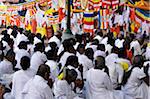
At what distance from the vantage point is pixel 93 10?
19266mm

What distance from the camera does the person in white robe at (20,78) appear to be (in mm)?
8602

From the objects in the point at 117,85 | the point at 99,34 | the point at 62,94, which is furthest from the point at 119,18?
the point at 62,94

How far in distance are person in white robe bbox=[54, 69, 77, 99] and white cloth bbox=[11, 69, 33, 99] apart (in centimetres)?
91

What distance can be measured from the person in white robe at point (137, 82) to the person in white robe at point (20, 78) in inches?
77.8

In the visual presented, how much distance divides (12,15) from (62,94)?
18220mm

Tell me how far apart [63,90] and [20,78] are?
1.18m

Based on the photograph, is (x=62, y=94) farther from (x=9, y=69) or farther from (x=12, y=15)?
(x=12, y=15)

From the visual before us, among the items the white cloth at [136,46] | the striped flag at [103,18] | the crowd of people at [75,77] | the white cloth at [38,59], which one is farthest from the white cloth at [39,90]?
the striped flag at [103,18]

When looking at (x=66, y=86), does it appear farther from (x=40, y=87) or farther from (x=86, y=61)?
(x=86, y=61)

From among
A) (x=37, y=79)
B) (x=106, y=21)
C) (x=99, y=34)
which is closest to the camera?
(x=37, y=79)

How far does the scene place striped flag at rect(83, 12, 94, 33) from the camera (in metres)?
19.2

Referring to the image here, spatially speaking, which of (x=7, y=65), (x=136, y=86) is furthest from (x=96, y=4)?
(x=136, y=86)

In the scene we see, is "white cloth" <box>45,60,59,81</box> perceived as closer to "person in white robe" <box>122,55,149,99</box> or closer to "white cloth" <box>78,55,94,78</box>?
"white cloth" <box>78,55,94,78</box>

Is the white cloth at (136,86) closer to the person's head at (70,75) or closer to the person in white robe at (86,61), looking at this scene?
the person's head at (70,75)
